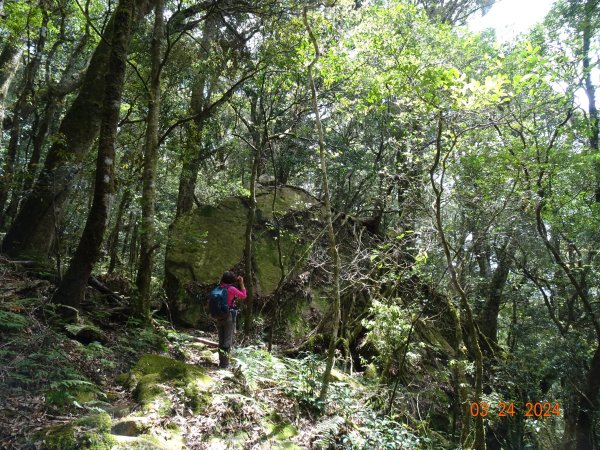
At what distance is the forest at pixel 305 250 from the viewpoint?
492 cm

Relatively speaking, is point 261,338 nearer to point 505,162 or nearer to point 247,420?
point 247,420

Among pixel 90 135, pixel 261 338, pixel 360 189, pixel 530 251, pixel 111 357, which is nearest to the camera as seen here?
pixel 111 357

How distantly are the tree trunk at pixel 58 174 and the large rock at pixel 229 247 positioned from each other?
245 cm

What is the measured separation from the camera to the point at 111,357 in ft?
18.7

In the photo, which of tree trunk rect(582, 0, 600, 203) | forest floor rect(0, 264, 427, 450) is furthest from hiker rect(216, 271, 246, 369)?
tree trunk rect(582, 0, 600, 203)

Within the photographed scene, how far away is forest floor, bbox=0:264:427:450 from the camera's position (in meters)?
3.54

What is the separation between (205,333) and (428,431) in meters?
5.22

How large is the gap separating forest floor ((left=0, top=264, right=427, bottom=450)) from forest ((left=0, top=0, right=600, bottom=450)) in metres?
0.03

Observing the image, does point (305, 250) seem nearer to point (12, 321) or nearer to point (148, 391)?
point (148, 391)

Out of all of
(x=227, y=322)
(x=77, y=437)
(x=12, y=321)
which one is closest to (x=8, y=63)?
(x=12, y=321)

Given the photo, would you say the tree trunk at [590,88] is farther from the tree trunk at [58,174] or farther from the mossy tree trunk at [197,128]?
the tree trunk at [58,174]

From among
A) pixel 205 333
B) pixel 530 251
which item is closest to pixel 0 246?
pixel 205 333

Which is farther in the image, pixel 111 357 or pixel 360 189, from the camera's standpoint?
pixel 360 189

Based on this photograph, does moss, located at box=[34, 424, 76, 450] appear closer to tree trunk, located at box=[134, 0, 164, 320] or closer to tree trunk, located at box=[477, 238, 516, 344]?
tree trunk, located at box=[134, 0, 164, 320]
